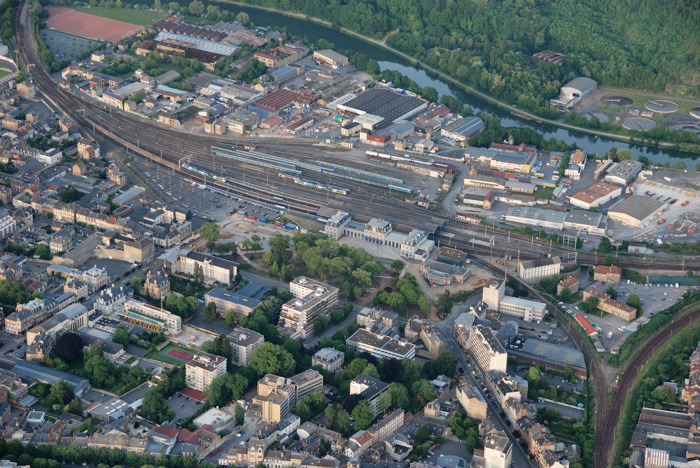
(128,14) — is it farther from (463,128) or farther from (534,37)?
(463,128)

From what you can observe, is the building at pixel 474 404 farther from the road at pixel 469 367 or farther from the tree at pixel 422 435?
the tree at pixel 422 435

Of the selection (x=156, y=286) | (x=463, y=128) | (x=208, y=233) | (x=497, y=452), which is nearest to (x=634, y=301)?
(x=497, y=452)

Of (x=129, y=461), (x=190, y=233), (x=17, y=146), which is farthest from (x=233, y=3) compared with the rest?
(x=129, y=461)

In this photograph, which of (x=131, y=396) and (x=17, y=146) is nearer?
(x=131, y=396)

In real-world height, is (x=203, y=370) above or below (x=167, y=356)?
above

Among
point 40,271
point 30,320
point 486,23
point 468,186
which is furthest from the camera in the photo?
point 486,23

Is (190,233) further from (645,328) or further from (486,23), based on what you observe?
(486,23)
